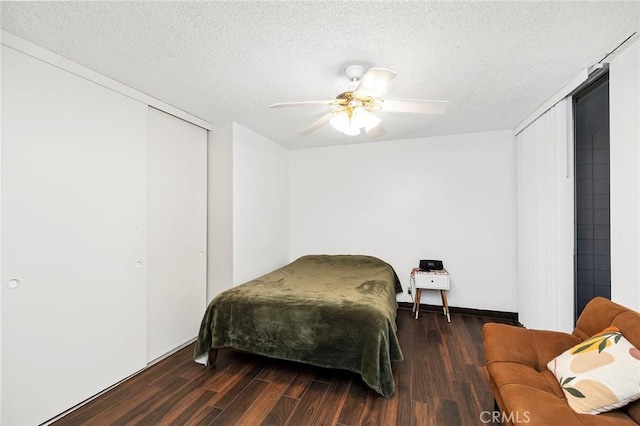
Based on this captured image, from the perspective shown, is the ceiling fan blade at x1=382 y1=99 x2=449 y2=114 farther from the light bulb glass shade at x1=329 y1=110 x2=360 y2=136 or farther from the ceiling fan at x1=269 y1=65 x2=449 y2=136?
the light bulb glass shade at x1=329 y1=110 x2=360 y2=136

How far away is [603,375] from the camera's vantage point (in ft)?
3.86

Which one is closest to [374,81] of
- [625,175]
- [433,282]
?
[625,175]

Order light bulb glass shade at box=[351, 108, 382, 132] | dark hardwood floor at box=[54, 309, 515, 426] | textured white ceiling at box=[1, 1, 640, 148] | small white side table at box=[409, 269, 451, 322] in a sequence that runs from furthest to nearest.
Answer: small white side table at box=[409, 269, 451, 322], light bulb glass shade at box=[351, 108, 382, 132], dark hardwood floor at box=[54, 309, 515, 426], textured white ceiling at box=[1, 1, 640, 148]

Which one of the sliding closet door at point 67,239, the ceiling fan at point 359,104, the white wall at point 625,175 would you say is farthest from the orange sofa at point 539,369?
the sliding closet door at point 67,239

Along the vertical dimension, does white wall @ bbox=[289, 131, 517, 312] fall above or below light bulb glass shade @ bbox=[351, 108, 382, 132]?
below

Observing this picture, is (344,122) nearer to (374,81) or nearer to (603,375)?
(374,81)

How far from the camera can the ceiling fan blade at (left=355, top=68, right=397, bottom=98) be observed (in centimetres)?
147

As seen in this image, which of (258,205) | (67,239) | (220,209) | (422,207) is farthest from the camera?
(422,207)

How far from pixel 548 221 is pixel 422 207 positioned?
1419 mm

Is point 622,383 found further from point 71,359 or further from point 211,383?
point 71,359

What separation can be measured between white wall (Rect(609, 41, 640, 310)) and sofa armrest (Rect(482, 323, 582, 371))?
0.51 metres

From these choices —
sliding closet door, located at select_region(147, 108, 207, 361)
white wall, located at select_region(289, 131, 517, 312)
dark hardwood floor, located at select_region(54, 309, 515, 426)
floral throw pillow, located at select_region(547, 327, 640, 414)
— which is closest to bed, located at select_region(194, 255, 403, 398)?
dark hardwood floor, located at select_region(54, 309, 515, 426)

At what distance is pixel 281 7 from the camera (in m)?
1.35

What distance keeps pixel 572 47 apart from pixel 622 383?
1.90 m
